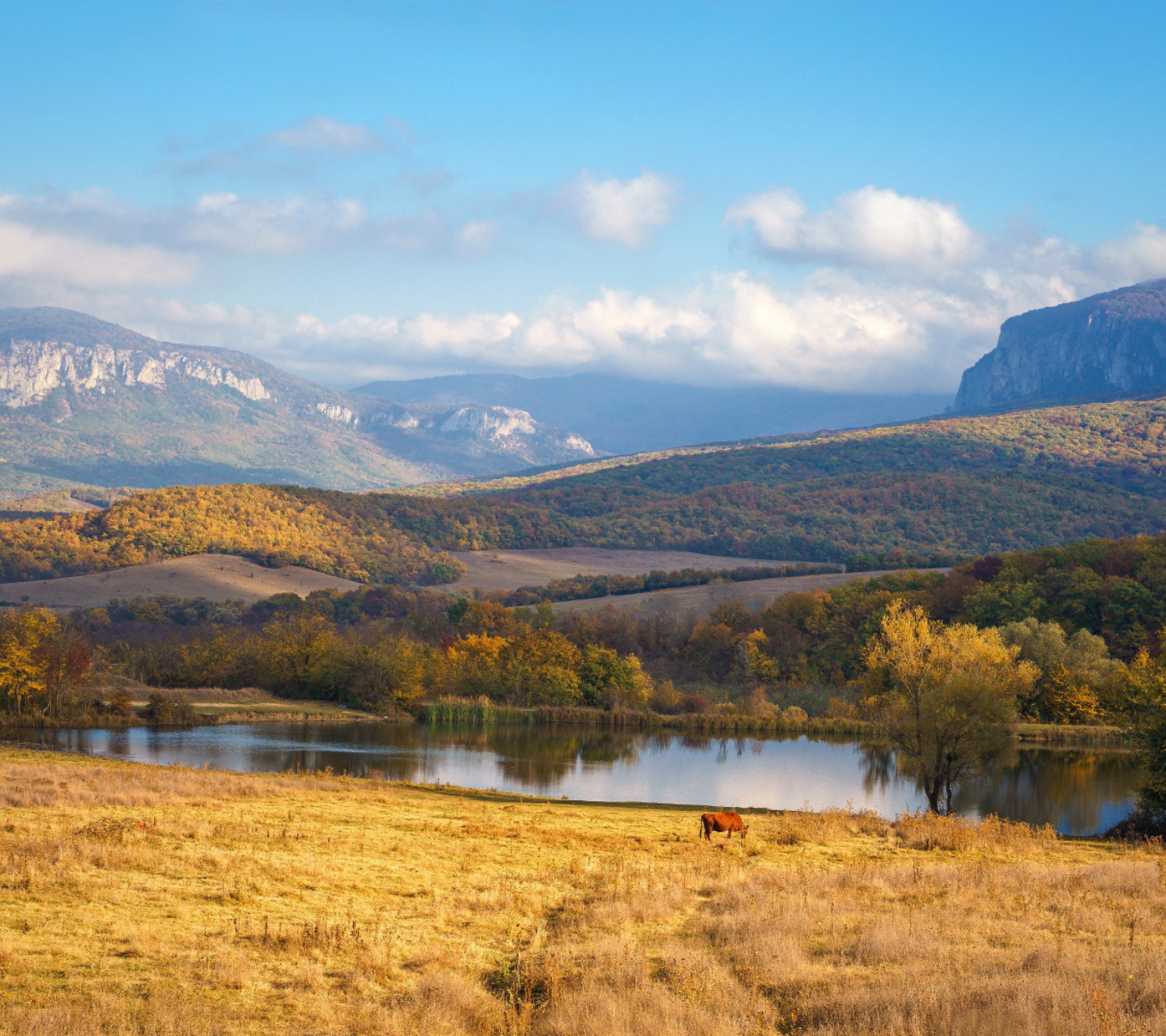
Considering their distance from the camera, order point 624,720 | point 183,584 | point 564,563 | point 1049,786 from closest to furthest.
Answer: point 1049,786
point 624,720
point 183,584
point 564,563

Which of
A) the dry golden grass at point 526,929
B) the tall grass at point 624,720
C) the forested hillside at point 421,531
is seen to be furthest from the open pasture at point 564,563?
the dry golden grass at point 526,929

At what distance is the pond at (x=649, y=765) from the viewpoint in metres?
39.4

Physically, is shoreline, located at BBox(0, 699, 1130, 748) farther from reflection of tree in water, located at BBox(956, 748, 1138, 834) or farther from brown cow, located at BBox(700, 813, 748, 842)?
brown cow, located at BBox(700, 813, 748, 842)

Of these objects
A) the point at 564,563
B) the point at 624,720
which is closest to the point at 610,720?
the point at 624,720

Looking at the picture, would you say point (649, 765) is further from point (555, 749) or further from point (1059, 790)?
point (1059, 790)

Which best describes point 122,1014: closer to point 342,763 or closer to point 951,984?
point 951,984

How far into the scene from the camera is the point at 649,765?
49.8 m

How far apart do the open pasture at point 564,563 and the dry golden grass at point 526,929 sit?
135 m

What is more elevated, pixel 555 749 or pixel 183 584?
pixel 183 584

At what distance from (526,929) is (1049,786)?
37777 millimetres

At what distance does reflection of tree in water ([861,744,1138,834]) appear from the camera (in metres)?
37.3

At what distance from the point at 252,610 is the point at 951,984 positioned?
390ft

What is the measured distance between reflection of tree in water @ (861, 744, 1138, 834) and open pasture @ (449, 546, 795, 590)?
344ft

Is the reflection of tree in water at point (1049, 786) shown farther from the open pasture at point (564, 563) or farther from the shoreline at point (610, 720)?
the open pasture at point (564, 563)
